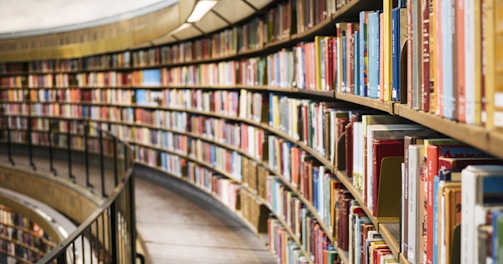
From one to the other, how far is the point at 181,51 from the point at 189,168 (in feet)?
4.64

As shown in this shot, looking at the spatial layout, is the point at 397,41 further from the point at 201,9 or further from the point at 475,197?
the point at 201,9

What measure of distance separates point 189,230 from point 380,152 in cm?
432

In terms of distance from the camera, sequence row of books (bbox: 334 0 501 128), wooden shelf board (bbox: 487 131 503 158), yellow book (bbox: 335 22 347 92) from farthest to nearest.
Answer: yellow book (bbox: 335 22 347 92) → row of books (bbox: 334 0 501 128) → wooden shelf board (bbox: 487 131 503 158)

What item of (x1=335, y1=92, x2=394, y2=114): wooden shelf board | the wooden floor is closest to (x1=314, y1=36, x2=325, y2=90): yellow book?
(x1=335, y1=92, x2=394, y2=114): wooden shelf board

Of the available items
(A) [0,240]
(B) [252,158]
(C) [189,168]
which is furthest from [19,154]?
(B) [252,158]

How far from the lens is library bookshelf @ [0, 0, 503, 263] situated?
1.54m

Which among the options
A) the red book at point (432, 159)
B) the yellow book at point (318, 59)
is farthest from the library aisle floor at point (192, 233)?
the red book at point (432, 159)

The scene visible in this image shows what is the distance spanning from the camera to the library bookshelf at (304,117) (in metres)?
1.54

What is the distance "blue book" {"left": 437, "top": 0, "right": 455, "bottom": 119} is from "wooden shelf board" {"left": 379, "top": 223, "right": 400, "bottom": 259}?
58cm

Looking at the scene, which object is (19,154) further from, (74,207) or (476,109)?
(476,109)

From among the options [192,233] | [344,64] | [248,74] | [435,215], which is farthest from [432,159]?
[192,233]

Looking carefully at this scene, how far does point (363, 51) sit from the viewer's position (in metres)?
2.19

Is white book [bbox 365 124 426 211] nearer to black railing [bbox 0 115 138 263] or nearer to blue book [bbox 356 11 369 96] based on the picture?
blue book [bbox 356 11 369 96]

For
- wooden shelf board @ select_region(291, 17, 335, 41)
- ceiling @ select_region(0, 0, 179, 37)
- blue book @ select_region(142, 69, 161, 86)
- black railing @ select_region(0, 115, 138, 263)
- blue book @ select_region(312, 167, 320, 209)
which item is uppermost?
ceiling @ select_region(0, 0, 179, 37)
